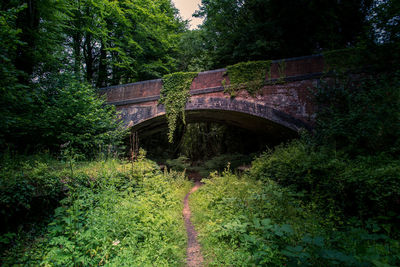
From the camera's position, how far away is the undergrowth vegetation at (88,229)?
86.8 inches

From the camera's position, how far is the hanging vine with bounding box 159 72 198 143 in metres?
8.07

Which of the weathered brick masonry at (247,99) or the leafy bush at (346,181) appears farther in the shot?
the weathered brick masonry at (247,99)

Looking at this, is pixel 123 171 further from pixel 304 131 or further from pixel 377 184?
pixel 304 131

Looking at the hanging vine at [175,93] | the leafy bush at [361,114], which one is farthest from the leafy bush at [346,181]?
the hanging vine at [175,93]

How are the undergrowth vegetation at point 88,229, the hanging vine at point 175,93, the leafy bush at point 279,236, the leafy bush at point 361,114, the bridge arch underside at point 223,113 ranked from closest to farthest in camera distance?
the leafy bush at point 279,236, the undergrowth vegetation at point 88,229, the leafy bush at point 361,114, the bridge arch underside at point 223,113, the hanging vine at point 175,93

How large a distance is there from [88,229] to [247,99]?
652 centimetres

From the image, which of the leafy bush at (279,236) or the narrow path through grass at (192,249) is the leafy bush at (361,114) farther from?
the narrow path through grass at (192,249)

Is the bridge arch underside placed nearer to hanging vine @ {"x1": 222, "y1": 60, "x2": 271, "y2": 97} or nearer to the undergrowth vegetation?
hanging vine @ {"x1": 222, "y1": 60, "x2": 271, "y2": 97}

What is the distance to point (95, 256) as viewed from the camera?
2227mm

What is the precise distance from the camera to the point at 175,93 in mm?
8180

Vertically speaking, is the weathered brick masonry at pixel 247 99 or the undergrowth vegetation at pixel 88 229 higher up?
the weathered brick masonry at pixel 247 99

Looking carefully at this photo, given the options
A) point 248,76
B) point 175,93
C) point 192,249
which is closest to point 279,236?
point 192,249

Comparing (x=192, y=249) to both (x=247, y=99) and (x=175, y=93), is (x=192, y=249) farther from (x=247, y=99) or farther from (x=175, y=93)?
(x=175, y=93)

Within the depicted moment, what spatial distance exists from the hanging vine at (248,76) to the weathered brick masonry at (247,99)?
189mm
